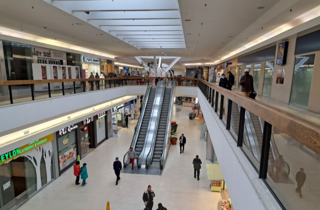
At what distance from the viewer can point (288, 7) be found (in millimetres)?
6219

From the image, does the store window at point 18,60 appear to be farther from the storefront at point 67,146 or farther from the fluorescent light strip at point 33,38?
the storefront at point 67,146

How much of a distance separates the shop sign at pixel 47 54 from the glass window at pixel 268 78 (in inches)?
590

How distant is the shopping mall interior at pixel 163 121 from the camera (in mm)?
1821

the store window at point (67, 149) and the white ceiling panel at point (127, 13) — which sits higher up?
the white ceiling panel at point (127, 13)

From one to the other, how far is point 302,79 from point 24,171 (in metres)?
12.0

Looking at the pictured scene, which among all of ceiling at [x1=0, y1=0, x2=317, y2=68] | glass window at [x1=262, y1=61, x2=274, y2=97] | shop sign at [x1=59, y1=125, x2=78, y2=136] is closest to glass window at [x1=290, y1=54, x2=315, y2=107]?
ceiling at [x1=0, y1=0, x2=317, y2=68]

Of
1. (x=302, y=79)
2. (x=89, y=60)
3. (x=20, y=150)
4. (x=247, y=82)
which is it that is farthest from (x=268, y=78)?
(x=89, y=60)

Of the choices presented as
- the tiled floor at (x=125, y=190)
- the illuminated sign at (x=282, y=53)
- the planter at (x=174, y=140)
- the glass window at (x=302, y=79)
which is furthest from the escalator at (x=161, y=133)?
the illuminated sign at (x=282, y=53)

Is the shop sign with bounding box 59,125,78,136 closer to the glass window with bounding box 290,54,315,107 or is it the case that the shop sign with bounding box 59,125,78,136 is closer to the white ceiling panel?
the white ceiling panel

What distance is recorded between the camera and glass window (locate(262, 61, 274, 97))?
10469mm

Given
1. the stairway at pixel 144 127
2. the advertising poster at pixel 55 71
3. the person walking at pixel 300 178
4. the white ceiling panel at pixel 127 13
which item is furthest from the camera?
the advertising poster at pixel 55 71

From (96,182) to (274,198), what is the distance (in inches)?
374

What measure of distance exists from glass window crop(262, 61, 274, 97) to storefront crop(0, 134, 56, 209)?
11.9 metres

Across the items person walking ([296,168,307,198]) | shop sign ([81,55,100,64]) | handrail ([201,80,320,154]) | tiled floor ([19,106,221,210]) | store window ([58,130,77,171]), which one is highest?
shop sign ([81,55,100,64])
